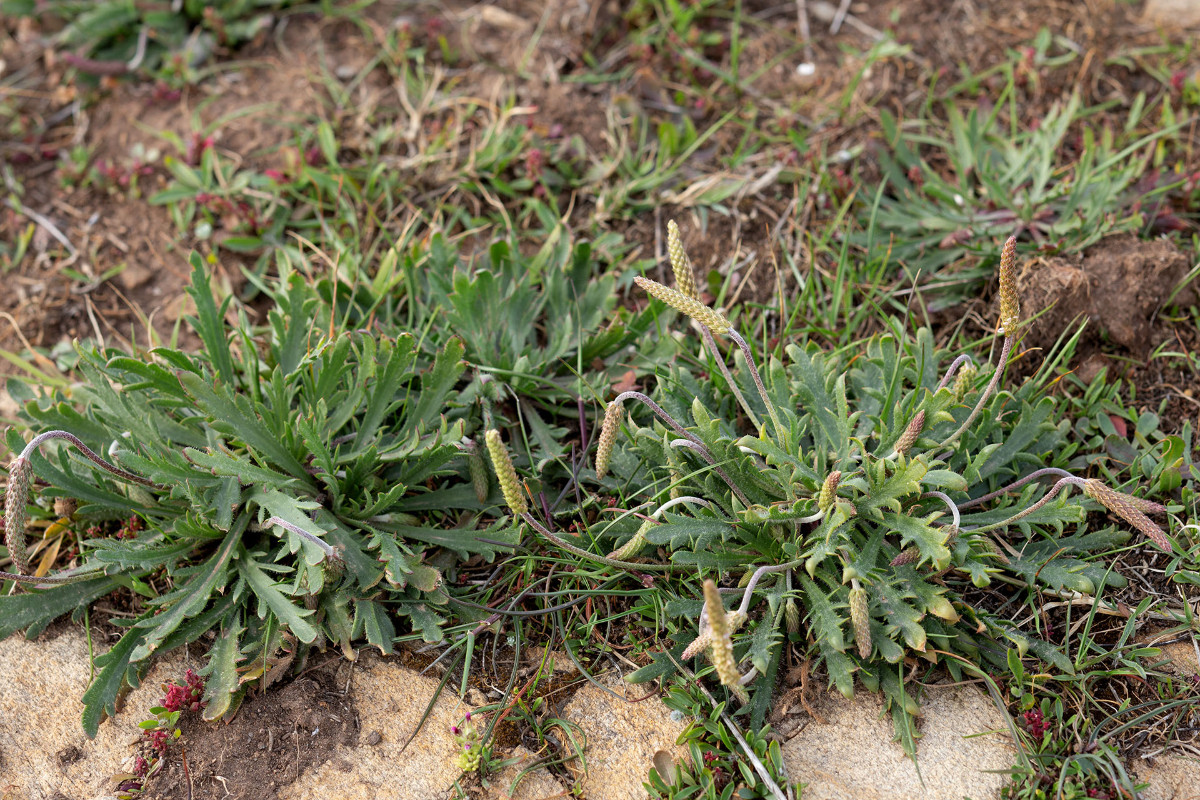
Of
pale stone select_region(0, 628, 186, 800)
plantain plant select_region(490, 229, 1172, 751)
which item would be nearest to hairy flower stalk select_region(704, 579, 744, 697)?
plantain plant select_region(490, 229, 1172, 751)

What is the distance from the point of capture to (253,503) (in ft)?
8.41

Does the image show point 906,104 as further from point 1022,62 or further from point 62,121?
point 62,121

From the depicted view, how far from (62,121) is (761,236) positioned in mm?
3305

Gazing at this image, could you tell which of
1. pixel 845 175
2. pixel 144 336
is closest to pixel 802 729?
pixel 845 175

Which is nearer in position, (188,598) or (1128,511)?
(1128,511)

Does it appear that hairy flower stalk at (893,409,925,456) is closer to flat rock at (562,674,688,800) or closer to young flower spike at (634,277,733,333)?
young flower spike at (634,277,733,333)

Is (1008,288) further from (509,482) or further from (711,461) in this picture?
(509,482)

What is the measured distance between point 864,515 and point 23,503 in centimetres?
217

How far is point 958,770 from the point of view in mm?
2219

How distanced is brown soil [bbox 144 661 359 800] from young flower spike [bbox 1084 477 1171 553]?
6.47ft

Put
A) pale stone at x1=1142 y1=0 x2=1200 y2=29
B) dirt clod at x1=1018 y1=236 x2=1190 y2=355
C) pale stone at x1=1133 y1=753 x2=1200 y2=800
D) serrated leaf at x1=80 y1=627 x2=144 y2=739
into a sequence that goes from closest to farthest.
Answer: pale stone at x1=1133 y1=753 x2=1200 y2=800 → serrated leaf at x1=80 y1=627 x2=144 y2=739 → dirt clod at x1=1018 y1=236 x2=1190 y2=355 → pale stone at x1=1142 y1=0 x2=1200 y2=29

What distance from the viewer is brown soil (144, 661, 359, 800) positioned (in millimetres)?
2299

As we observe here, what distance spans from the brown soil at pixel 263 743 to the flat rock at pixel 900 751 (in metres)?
1.23

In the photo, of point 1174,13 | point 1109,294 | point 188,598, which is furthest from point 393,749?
point 1174,13
